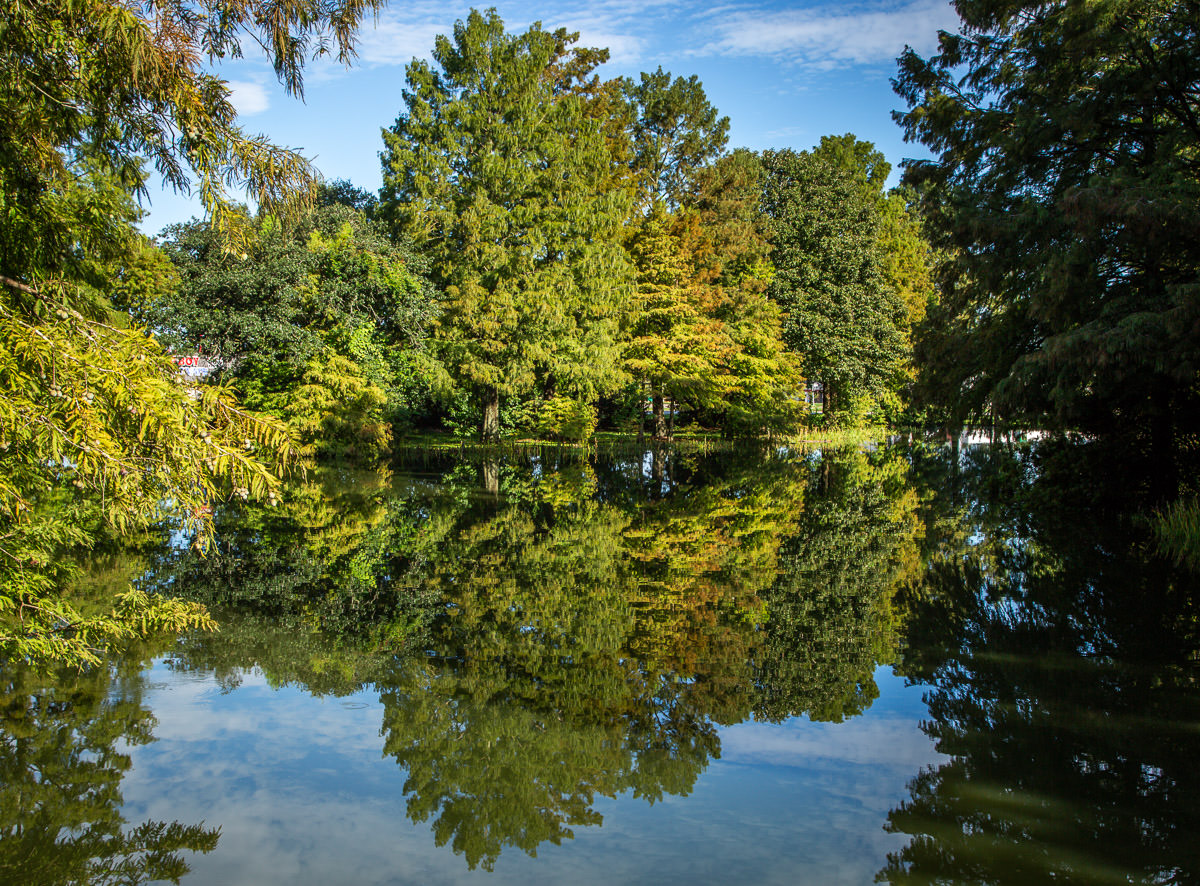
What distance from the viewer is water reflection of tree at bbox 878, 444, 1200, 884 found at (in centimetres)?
424

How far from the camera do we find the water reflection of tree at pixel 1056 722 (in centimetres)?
424

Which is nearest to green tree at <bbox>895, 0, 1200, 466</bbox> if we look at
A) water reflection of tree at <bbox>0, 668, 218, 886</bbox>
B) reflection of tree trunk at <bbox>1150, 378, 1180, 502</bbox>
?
reflection of tree trunk at <bbox>1150, 378, 1180, 502</bbox>

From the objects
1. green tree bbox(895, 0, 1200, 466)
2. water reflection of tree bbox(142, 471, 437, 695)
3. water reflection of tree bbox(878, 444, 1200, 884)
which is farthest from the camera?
green tree bbox(895, 0, 1200, 466)

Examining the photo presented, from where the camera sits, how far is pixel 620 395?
137 ft

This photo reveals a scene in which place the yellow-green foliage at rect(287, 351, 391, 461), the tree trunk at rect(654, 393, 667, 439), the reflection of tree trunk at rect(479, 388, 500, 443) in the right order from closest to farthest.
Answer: the yellow-green foliage at rect(287, 351, 391, 461) < the reflection of tree trunk at rect(479, 388, 500, 443) < the tree trunk at rect(654, 393, 667, 439)

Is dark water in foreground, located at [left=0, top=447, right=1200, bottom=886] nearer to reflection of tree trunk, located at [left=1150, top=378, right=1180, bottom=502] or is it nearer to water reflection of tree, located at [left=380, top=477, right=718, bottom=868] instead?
water reflection of tree, located at [left=380, top=477, right=718, bottom=868]

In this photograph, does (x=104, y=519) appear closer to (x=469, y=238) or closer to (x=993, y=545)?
(x=993, y=545)

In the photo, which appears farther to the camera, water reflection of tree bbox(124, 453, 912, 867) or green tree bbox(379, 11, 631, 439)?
green tree bbox(379, 11, 631, 439)

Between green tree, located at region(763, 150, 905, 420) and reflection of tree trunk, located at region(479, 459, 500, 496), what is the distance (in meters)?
20.0

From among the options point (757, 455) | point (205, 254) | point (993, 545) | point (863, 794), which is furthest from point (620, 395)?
point (863, 794)

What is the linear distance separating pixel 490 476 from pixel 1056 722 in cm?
1767

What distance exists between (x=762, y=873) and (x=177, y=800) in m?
3.20

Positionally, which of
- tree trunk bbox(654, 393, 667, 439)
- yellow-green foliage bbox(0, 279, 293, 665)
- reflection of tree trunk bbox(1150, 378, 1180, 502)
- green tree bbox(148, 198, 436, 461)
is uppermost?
green tree bbox(148, 198, 436, 461)

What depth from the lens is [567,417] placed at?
36.2m
